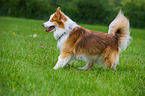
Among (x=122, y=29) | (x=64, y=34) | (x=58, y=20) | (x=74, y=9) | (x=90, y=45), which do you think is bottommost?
(x=90, y=45)

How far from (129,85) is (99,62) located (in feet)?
3.33

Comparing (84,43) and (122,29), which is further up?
(122,29)

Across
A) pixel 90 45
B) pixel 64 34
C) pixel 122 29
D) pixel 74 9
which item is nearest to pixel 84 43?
pixel 90 45

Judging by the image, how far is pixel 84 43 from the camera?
3729 millimetres

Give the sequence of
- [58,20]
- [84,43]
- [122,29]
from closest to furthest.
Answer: [84,43]
[58,20]
[122,29]

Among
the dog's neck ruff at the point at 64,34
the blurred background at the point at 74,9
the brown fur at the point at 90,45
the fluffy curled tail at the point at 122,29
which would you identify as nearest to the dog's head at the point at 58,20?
the dog's neck ruff at the point at 64,34

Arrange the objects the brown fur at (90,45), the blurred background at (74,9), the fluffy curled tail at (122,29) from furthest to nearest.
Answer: the blurred background at (74,9)
the fluffy curled tail at (122,29)
the brown fur at (90,45)

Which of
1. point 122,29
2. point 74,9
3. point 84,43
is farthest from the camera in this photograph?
point 74,9

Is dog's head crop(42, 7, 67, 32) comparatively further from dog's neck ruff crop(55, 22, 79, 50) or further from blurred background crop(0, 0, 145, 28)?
blurred background crop(0, 0, 145, 28)

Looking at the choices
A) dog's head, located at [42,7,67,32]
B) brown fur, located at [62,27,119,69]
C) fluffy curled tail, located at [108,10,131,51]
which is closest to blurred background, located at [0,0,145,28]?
fluffy curled tail, located at [108,10,131,51]

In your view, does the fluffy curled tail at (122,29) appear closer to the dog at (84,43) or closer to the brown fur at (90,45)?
the dog at (84,43)

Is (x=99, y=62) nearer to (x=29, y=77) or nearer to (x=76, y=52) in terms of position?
(x=76, y=52)

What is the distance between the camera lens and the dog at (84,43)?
3.75 metres

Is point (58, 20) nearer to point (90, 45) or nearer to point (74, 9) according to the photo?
point (90, 45)
